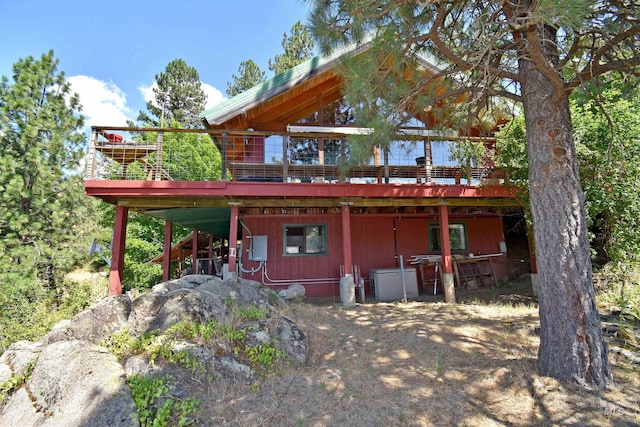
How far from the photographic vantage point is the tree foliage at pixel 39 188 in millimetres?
9266

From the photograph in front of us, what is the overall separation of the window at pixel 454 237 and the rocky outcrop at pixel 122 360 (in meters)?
6.11

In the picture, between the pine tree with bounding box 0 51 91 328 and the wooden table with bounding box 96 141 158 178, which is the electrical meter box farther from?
the pine tree with bounding box 0 51 91 328

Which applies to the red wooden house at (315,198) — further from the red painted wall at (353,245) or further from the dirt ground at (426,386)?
the dirt ground at (426,386)

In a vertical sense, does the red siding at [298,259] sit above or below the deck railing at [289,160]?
below

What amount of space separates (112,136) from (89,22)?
7569mm

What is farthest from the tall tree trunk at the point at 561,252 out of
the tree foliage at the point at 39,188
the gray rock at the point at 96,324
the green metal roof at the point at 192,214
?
the tree foliage at the point at 39,188

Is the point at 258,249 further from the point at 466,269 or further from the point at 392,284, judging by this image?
the point at 466,269

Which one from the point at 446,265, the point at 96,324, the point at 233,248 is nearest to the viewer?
the point at 96,324

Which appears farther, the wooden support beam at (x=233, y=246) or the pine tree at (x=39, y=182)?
the pine tree at (x=39, y=182)

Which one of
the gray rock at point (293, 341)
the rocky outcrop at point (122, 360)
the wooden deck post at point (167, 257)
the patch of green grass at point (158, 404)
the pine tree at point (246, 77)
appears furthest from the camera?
the pine tree at point (246, 77)

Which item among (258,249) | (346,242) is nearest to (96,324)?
(258,249)

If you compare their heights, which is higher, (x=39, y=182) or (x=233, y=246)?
(x=39, y=182)

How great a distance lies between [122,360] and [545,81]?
228 inches

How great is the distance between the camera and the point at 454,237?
9.77 metres
